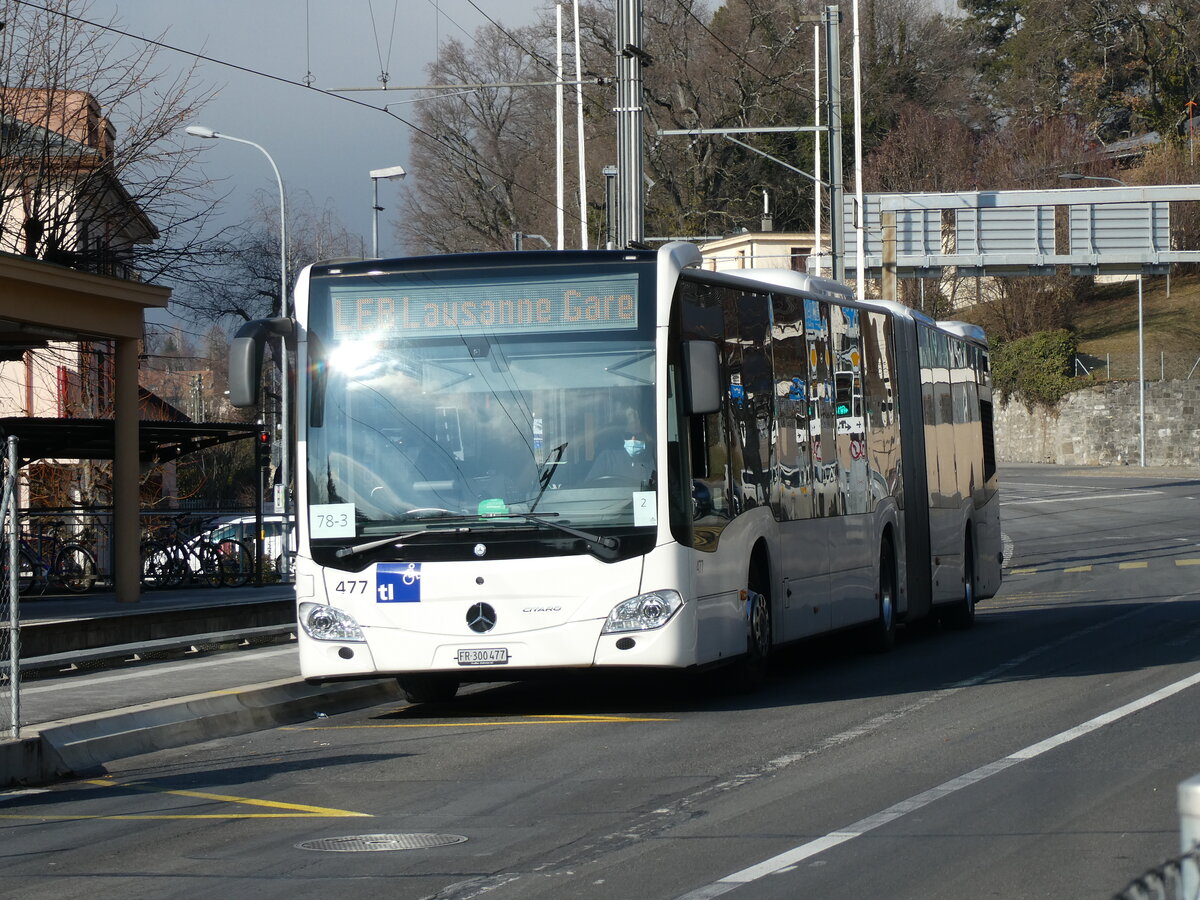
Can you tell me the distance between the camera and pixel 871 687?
13.4 m

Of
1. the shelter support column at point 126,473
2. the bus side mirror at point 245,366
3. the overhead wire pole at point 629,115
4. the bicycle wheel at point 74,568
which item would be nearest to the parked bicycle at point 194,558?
the bicycle wheel at point 74,568

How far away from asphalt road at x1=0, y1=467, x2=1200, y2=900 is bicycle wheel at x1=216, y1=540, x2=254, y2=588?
43.3 ft

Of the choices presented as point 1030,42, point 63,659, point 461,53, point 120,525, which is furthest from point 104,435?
point 1030,42

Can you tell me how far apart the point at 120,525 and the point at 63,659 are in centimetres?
751

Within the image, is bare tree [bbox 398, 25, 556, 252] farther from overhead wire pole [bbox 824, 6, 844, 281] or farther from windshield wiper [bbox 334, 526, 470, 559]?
windshield wiper [bbox 334, 526, 470, 559]

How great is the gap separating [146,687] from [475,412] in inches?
141

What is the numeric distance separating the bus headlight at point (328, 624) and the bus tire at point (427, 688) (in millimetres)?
1146

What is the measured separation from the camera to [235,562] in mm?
27375

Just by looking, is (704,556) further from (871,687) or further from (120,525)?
(120,525)

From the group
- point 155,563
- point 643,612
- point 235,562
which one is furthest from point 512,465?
point 155,563

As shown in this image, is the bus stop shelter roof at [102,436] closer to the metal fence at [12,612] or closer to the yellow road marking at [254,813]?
the metal fence at [12,612]

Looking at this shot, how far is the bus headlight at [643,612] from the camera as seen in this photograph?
11.3m

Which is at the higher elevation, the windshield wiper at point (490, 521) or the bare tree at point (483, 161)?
the bare tree at point (483, 161)

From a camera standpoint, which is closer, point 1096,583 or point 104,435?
point 104,435
